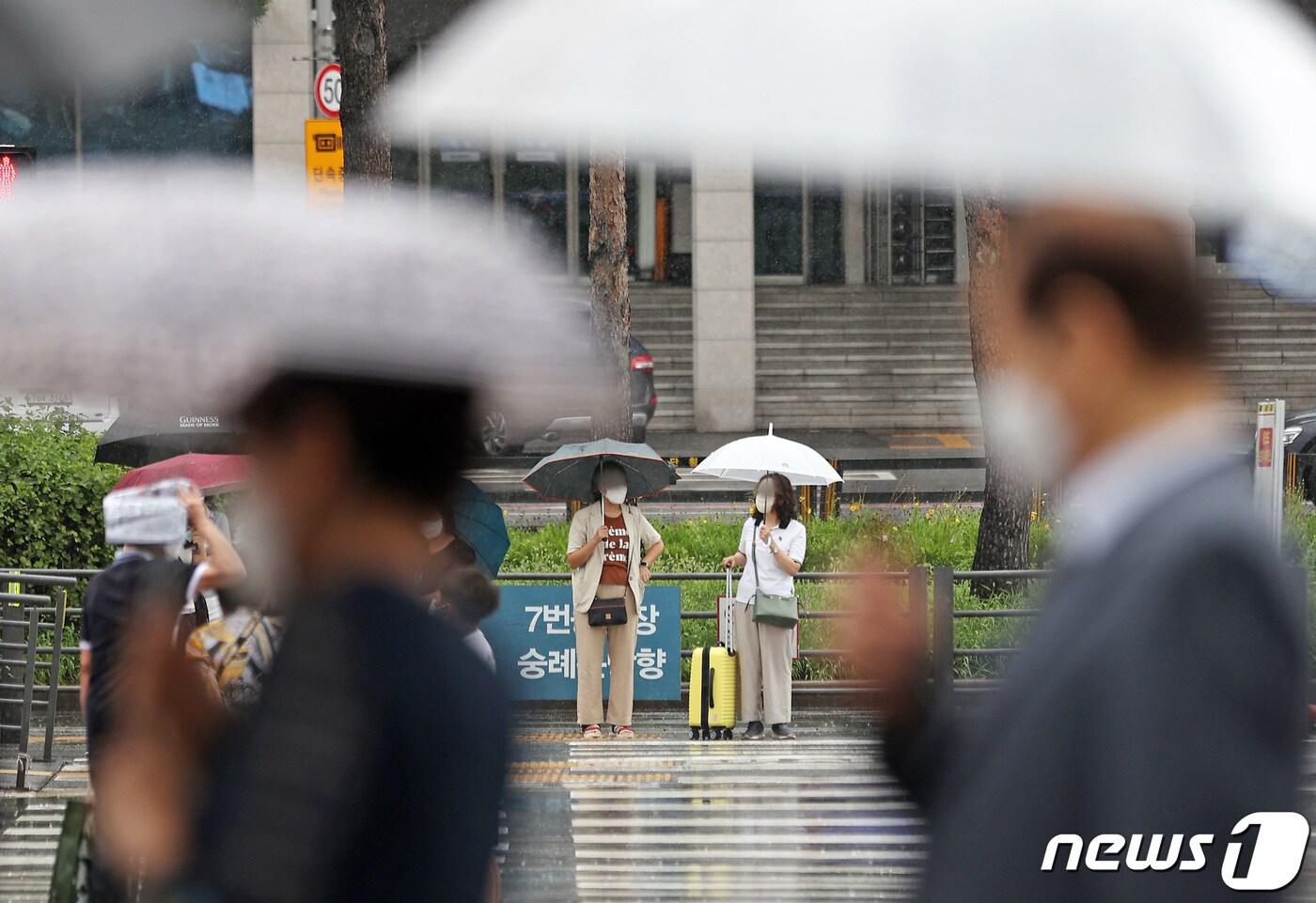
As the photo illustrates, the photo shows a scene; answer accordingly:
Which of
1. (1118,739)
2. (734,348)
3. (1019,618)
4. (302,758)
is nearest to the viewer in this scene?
(1118,739)

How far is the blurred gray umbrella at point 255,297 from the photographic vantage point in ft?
7.03

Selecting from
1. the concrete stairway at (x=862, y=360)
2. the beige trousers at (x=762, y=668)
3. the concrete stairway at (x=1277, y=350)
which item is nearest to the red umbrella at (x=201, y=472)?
the beige trousers at (x=762, y=668)

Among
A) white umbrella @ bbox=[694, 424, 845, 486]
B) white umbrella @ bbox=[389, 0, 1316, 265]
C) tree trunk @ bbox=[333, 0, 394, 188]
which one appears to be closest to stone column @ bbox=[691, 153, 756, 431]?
tree trunk @ bbox=[333, 0, 394, 188]

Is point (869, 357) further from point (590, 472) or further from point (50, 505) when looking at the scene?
point (50, 505)

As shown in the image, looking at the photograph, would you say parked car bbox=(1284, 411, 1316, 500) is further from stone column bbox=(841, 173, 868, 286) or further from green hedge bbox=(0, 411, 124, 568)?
green hedge bbox=(0, 411, 124, 568)

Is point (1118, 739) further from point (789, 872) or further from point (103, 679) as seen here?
point (789, 872)

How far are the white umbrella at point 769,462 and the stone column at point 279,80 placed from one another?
1654cm

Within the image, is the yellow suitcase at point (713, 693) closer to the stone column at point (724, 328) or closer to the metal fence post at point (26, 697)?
the metal fence post at point (26, 697)

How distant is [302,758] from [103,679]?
5.16 ft

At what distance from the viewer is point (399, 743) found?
186cm

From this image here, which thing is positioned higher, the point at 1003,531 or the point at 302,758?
the point at 302,758

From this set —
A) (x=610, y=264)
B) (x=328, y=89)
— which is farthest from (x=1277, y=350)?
(x=328, y=89)

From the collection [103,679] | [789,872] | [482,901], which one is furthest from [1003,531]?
[482,901]

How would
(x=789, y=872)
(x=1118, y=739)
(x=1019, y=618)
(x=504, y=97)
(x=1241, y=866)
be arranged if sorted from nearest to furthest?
1. (x=1118, y=739)
2. (x=1241, y=866)
3. (x=504, y=97)
4. (x=789, y=872)
5. (x=1019, y=618)
